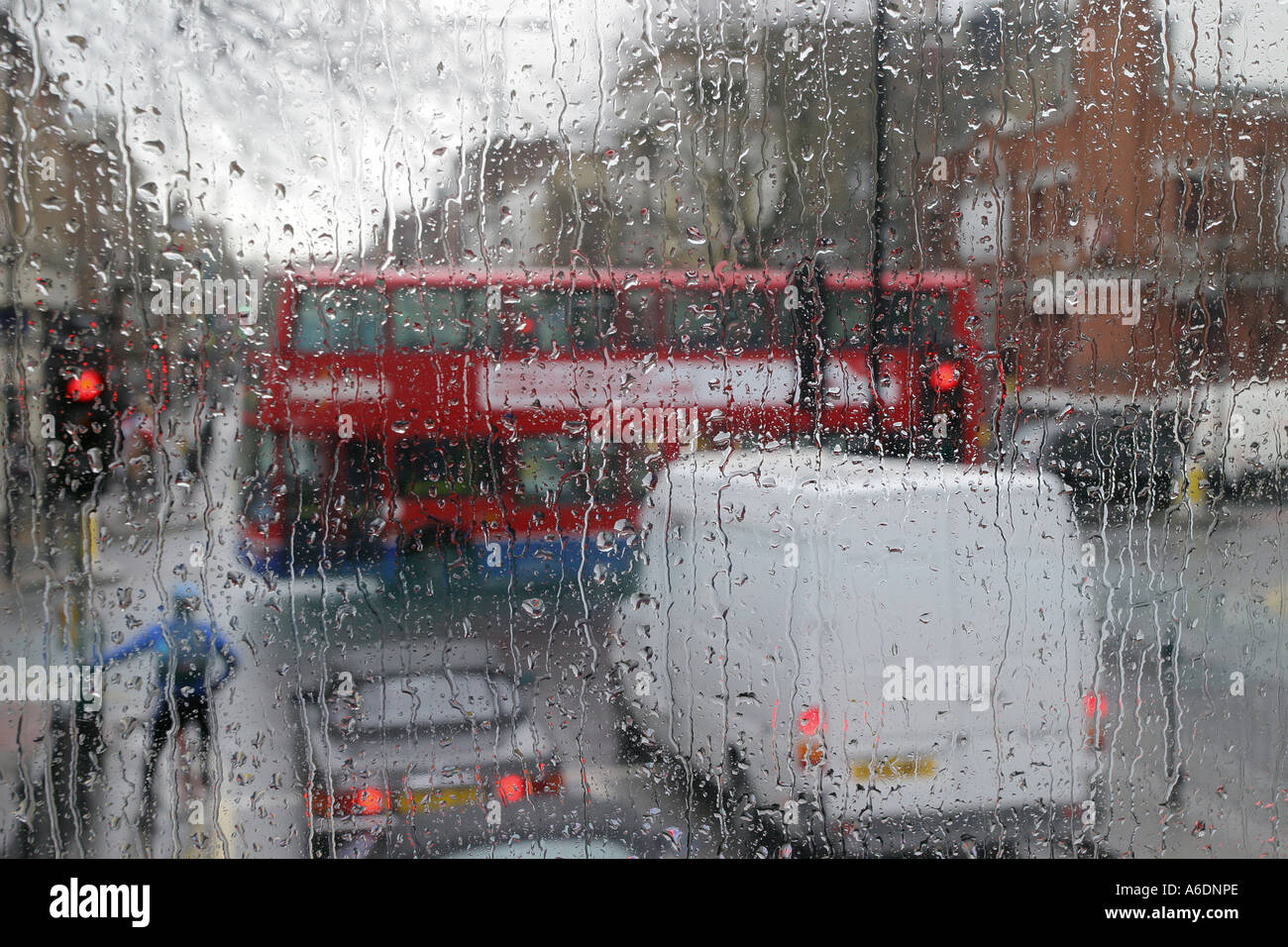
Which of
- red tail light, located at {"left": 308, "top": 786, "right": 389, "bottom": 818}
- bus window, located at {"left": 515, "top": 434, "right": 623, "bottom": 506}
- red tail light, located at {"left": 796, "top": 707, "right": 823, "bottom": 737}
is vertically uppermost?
bus window, located at {"left": 515, "top": 434, "right": 623, "bottom": 506}

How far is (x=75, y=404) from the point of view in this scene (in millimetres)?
1042

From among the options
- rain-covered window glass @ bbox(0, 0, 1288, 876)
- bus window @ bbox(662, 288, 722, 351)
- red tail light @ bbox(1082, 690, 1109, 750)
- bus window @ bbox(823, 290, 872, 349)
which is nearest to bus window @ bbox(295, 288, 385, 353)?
rain-covered window glass @ bbox(0, 0, 1288, 876)

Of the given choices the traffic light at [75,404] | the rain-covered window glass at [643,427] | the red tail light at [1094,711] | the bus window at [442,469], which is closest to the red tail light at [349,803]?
the rain-covered window glass at [643,427]

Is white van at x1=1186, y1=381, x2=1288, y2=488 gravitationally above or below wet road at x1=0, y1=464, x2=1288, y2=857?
above

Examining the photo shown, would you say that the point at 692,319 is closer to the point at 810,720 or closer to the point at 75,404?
the point at 810,720

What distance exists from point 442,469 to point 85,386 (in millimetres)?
543

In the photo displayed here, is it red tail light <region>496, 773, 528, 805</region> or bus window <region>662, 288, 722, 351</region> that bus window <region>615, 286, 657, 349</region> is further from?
red tail light <region>496, 773, 528, 805</region>

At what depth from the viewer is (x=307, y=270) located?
1043mm

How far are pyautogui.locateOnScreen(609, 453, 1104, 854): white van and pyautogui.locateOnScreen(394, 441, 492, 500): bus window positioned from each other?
277 millimetres

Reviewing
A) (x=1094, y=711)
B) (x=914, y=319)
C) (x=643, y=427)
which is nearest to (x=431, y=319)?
(x=643, y=427)

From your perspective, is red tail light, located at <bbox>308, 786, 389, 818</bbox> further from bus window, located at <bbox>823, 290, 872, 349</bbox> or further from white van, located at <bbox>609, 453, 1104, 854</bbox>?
bus window, located at <bbox>823, 290, 872, 349</bbox>

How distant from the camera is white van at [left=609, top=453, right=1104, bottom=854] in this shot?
1082mm

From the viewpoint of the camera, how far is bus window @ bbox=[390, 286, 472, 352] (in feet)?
3.39

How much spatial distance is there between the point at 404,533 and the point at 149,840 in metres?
0.62
